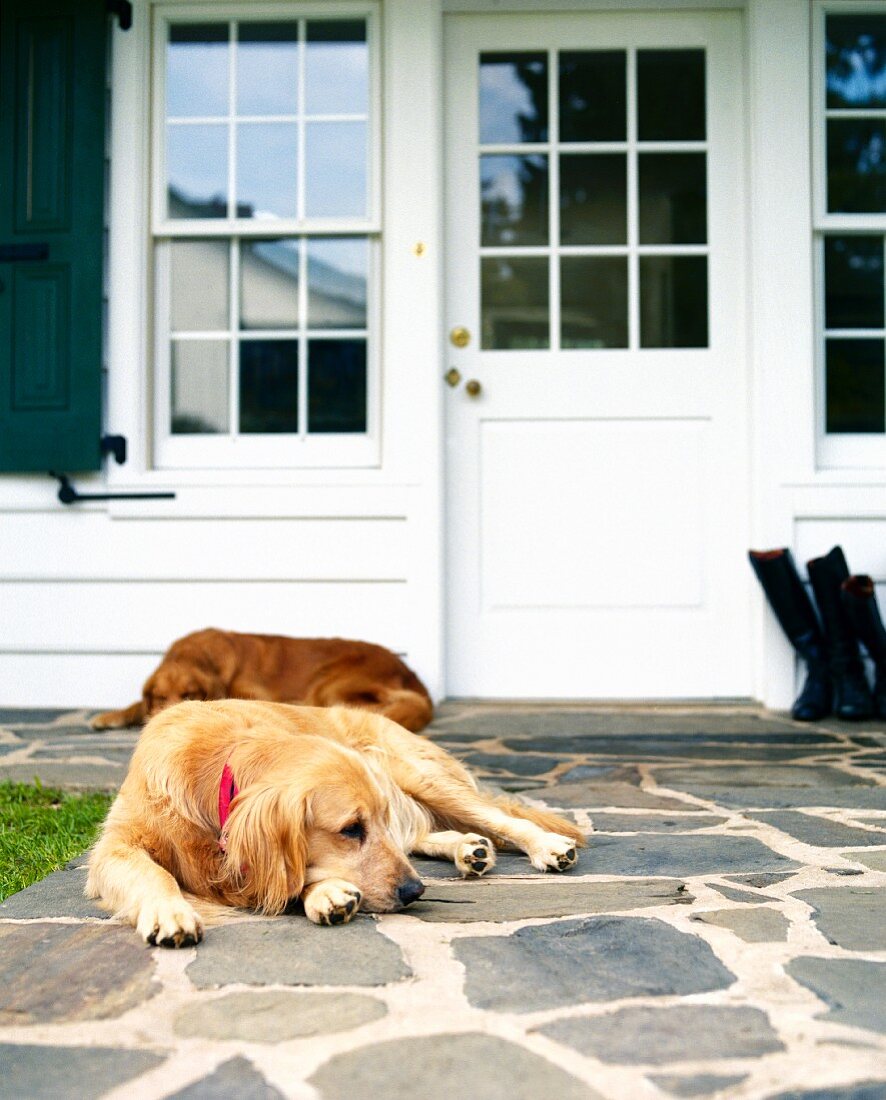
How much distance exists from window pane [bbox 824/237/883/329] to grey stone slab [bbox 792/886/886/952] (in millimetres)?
3161

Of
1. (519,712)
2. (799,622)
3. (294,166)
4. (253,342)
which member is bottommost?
(519,712)

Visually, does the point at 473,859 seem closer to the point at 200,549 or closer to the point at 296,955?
the point at 296,955

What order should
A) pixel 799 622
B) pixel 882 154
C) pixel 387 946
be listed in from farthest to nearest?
pixel 882 154 < pixel 799 622 < pixel 387 946

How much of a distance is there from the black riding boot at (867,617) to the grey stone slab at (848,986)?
105 inches

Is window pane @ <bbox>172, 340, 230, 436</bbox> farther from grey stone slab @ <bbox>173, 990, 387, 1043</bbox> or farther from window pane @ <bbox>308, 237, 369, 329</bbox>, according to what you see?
grey stone slab @ <bbox>173, 990, 387, 1043</bbox>

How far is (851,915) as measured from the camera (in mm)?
1988

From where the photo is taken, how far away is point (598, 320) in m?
4.88

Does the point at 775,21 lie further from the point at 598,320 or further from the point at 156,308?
the point at 156,308

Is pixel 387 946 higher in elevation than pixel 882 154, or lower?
lower

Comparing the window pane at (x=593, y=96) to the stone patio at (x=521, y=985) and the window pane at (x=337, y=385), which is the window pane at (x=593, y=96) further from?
the stone patio at (x=521, y=985)

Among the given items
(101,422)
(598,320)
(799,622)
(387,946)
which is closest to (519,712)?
(799,622)

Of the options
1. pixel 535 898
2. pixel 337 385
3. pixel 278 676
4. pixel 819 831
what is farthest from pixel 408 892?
pixel 337 385

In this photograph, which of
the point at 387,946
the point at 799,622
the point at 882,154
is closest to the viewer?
the point at 387,946

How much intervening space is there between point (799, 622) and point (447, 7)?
283 centimetres
